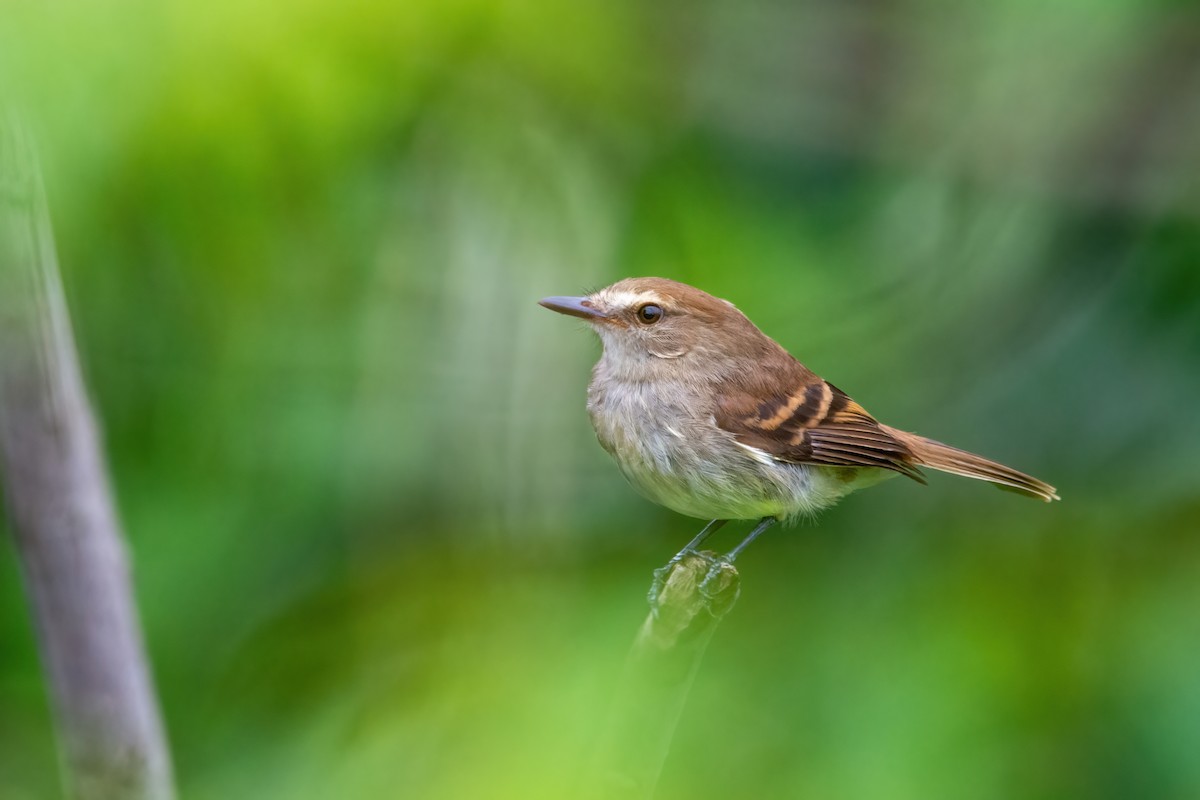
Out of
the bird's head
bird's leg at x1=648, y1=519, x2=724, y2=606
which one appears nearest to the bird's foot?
bird's leg at x1=648, y1=519, x2=724, y2=606

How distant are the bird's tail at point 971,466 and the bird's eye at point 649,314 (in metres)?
0.69

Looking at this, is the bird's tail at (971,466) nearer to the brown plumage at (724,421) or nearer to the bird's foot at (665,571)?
the brown plumage at (724,421)

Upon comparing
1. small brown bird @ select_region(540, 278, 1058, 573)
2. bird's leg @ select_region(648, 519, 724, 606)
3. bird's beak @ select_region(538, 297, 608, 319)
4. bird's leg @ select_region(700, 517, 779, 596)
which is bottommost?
bird's leg @ select_region(648, 519, 724, 606)

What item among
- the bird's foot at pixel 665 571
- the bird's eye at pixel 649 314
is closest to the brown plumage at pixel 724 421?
the bird's eye at pixel 649 314

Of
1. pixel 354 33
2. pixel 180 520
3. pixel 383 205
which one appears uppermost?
pixel 354 33

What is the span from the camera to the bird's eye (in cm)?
322

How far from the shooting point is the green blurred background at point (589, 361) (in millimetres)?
1763

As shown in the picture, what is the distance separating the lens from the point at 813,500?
327cm

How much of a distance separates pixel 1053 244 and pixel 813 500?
1008 millimetres

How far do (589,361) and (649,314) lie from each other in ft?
0.67

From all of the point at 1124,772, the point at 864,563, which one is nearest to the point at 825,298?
the point at 864,563

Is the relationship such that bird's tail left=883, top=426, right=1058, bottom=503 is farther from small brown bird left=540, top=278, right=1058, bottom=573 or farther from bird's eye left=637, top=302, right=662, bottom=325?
bird's eye left=637, top=302, right=662, bottom=325

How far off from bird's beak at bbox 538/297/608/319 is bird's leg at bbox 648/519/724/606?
0.63 m

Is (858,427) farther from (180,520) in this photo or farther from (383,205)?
(180,520)
